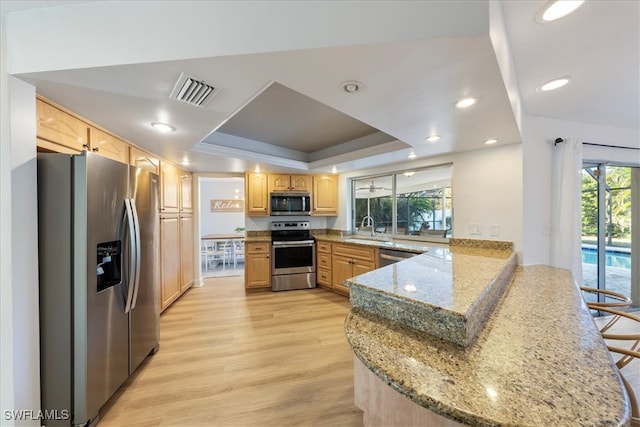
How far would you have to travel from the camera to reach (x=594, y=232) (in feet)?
9.87

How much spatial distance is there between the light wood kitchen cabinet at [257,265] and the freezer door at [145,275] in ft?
5.84

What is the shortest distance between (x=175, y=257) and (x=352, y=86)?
3651 mm

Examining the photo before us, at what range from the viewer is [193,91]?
4.59 ft

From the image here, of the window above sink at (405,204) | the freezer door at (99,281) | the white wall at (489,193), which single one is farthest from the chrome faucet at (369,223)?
the freezer door at (99,281)

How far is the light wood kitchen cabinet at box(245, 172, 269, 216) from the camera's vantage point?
435cm

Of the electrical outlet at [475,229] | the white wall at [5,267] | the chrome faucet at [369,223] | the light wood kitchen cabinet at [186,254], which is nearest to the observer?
the white wall at [5,267]

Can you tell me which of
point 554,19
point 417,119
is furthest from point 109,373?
point 554,19

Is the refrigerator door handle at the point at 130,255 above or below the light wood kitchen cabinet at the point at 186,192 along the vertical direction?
below

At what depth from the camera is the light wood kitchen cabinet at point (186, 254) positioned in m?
3.95

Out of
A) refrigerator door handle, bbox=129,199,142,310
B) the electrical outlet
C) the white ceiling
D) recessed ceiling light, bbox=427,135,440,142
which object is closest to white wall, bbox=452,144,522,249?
the electrical outlet

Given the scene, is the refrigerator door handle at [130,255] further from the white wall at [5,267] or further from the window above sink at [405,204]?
the window above sink at [405,204]

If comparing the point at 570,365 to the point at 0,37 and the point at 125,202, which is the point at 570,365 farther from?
the point at 0,37

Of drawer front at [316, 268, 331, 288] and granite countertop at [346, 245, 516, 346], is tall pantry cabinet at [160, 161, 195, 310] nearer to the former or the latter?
drawer front at [316, 268, 331, 288]

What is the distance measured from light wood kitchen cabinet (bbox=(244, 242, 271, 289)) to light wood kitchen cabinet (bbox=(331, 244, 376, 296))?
1.14 m
